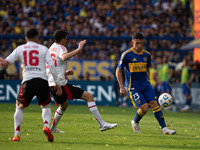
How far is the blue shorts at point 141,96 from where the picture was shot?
33.3ft

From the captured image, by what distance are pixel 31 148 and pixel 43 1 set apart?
69.8ft

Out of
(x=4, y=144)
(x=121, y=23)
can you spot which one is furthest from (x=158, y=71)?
(x=4, y=144)

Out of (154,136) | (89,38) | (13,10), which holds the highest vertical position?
(13,10)

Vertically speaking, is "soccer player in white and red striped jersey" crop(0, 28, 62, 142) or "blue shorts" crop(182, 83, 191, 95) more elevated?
"soccer player in white and red striped jersey" crop(0, 28, 62, 142)

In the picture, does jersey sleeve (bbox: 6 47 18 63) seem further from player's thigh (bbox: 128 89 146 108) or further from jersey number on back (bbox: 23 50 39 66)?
player's thigh (bbox: 128 89 146 108)

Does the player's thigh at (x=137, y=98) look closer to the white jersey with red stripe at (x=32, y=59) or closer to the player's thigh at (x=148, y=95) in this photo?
the player's thigh at (x=148, y=95)

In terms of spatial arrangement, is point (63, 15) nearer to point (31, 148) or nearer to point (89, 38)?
point (89, 38)

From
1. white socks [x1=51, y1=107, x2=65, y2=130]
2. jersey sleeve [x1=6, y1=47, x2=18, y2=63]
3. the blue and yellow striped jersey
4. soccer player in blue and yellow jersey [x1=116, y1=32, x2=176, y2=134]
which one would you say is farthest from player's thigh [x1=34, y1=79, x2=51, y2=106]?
the blue and yellow striped jersey

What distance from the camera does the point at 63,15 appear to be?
27.1m

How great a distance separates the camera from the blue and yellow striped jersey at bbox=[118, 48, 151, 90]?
10.3m

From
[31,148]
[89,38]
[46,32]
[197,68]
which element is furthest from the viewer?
[46,32]

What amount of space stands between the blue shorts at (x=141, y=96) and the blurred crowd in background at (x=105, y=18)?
1235 centimetres

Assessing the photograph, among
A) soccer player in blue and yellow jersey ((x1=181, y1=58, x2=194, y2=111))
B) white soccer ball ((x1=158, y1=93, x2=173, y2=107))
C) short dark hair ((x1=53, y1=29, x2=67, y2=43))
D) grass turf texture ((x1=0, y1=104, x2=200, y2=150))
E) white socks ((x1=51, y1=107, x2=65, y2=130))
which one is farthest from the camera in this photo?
soccer player in blue and yellow jersey ((x1=181, y1=58, x2=194, y2=111))

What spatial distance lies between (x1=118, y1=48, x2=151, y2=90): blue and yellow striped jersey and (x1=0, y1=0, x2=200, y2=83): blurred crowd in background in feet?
40.2
